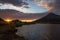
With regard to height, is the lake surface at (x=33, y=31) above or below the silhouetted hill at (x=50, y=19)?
below

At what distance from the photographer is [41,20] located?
1.89m

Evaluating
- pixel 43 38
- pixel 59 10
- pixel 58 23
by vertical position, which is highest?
pixel 59 10

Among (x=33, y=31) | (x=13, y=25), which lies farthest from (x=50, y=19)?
(x=13, y=25)

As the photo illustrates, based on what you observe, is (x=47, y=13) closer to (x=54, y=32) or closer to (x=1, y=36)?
(x=54, y=32)

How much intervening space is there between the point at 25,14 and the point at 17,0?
0.16 metres

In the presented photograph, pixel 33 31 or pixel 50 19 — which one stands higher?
pixel 50 19

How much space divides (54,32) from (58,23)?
0.10m

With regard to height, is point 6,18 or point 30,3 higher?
point 30,3

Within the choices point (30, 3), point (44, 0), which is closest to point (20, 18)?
point (30, 3)

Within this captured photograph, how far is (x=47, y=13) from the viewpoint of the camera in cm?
191

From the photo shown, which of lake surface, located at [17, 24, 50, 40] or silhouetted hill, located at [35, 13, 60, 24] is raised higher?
silhouetted hill, located at [35, 13, 60, 24]

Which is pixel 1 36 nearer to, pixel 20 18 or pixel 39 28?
pixel 20 18

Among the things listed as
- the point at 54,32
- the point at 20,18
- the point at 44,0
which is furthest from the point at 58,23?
the point at 20,18

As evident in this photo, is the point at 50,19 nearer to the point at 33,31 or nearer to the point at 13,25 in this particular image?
the point at 33,31
